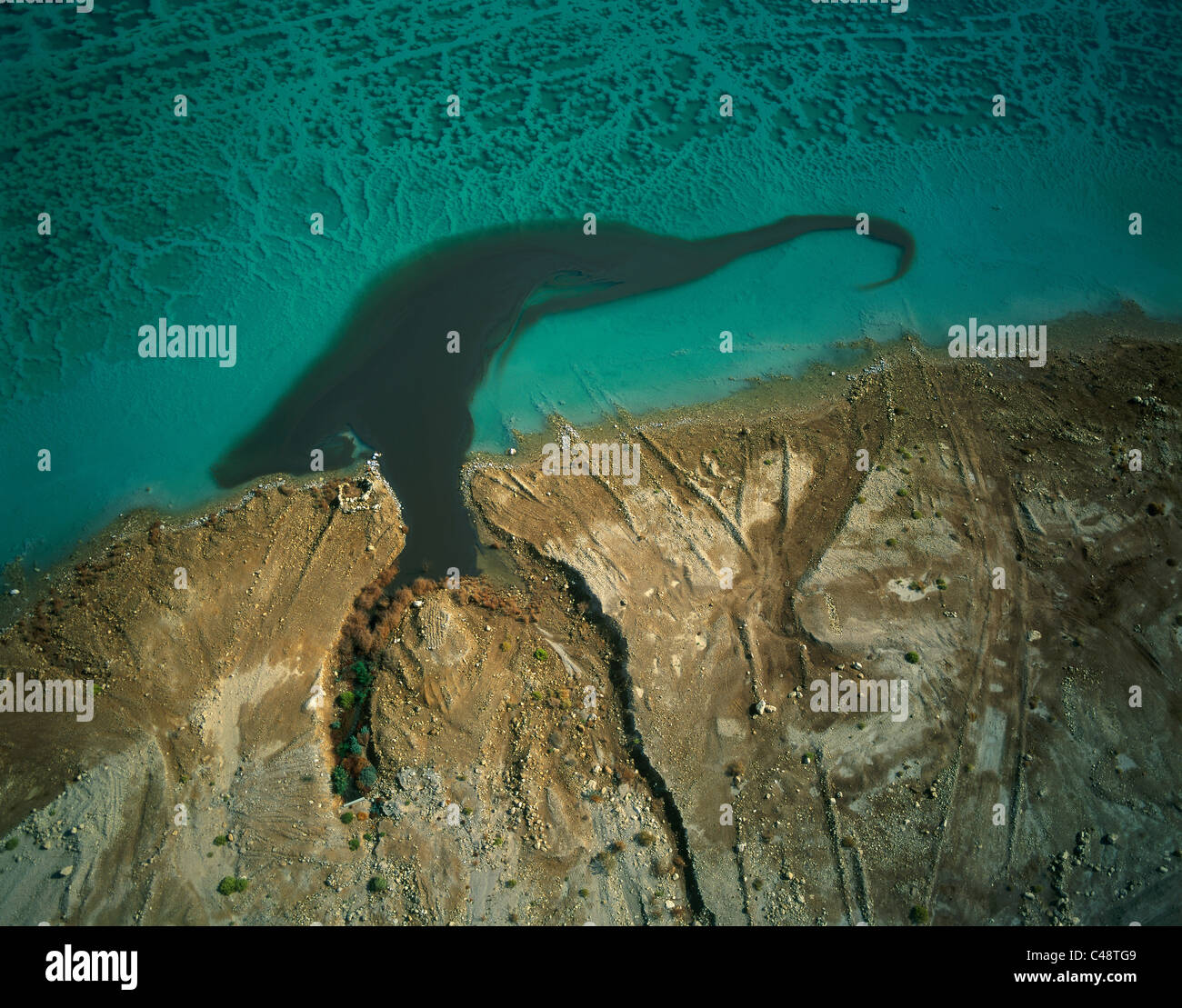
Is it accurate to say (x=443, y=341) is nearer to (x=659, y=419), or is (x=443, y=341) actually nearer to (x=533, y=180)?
(x=659, y=419)

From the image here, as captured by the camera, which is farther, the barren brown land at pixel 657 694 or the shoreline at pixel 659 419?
the shoreline at pixel 659 419

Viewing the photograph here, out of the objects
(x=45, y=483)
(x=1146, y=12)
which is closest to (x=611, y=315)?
(x=45, y=483)

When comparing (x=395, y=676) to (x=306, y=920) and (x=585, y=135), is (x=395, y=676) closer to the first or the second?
(x=306, y=920)

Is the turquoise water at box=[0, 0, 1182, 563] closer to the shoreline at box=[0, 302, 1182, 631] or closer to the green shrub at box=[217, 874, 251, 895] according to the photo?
the shoreline at box=[0, 302, 1182, 631]

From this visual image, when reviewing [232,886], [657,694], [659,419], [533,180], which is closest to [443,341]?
[659,419]

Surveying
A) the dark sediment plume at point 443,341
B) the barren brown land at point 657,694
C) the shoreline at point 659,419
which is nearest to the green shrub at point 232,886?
the barren brown land at point 657,694

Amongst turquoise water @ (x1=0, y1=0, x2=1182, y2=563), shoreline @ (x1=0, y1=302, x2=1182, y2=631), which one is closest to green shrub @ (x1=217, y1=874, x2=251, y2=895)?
shoreline @ (x1=0, y1=302, x2=1182, y2=631)

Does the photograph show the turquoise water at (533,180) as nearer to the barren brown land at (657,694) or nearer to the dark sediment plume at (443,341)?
the dark sediment plume at (443,341)
